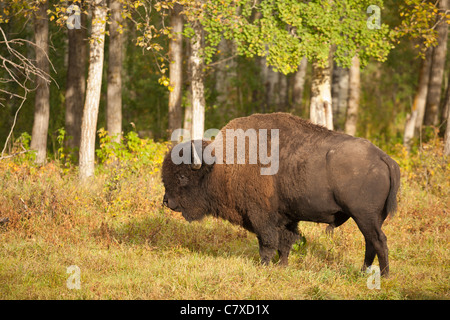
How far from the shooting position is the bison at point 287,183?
660 cm

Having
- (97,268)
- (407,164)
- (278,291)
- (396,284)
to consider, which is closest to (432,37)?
(407,164)

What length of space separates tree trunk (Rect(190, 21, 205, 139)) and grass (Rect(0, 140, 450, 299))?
226 cm

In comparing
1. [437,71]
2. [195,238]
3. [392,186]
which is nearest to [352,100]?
[437,71]

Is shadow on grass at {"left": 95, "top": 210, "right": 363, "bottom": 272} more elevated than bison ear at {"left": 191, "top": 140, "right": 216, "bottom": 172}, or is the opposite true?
bison ear at {"left": 191, "top": 140, "right": 216, "bottom": 172}

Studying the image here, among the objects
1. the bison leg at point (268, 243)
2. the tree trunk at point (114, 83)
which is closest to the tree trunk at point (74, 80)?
the tree trunk at point (114, 83)

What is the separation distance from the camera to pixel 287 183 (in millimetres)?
Result: 6969

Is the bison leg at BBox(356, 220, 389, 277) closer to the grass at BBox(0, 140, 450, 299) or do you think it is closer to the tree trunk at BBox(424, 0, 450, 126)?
the grass at BBox(0, 140, 450, 299)

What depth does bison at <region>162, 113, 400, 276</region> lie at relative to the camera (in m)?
6.60

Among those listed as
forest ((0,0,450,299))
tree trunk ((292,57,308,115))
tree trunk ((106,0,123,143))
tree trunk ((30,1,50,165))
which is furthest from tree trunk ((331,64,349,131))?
tree trunk ((30,1,50,165))

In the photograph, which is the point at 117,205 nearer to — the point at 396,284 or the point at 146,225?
the point at 146,225

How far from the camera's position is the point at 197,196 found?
766 cm

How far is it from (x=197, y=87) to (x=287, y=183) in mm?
6816

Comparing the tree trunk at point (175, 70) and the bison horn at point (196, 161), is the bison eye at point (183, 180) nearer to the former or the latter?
the bison horn at point (196, 161)

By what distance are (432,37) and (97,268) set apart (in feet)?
33.8
